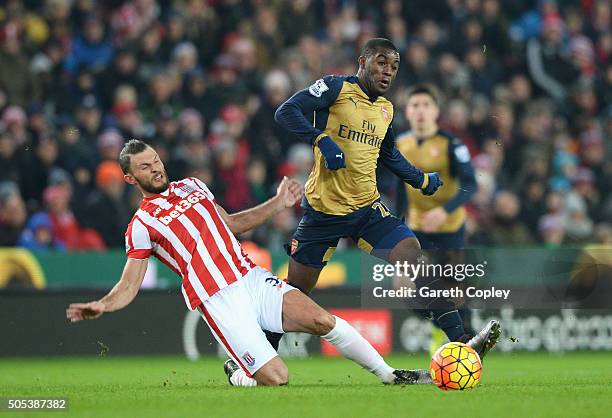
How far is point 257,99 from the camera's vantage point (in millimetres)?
14695

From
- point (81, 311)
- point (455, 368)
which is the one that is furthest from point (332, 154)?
point (81, 311)

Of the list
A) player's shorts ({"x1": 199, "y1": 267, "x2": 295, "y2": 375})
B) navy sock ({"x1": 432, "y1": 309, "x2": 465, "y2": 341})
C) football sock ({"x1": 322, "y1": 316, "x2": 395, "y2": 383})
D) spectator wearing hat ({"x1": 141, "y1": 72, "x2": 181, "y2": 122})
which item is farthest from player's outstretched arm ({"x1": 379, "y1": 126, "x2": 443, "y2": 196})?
spectator wearing hat ({"x1": 141, "y1": 72, "x2": 181, "y2": 122})

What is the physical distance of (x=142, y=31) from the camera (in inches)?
580

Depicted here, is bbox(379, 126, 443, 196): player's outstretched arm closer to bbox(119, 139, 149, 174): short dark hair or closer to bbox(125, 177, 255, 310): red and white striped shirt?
bbox(125, 177, 255, 310): red and white striped shirt

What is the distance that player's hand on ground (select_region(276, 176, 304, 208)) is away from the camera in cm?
810

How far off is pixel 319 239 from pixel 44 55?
6.90 meters

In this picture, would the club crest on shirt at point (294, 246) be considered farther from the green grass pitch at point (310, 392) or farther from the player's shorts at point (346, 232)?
the green grass pitch at point (310, 392)

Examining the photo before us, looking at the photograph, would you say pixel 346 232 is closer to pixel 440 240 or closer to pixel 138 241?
pixel 138 241

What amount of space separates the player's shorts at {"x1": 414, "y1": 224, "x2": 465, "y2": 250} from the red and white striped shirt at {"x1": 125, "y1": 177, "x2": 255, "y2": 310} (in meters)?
2.68

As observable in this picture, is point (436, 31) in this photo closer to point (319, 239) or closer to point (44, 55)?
point (44, 55)

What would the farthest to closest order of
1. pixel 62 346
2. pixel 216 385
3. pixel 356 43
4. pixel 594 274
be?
pixel 356 43
pixel 594 274
pixel 62 346
pixel 216 385

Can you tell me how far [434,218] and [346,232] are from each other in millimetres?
1782

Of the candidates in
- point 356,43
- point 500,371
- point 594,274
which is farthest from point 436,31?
point 500,371

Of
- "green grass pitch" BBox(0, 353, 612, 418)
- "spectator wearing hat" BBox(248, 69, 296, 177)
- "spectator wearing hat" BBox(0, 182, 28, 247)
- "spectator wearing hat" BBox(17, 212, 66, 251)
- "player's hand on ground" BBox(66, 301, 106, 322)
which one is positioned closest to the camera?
"green grass pitch" BBox(0, 353, 612, 418)
